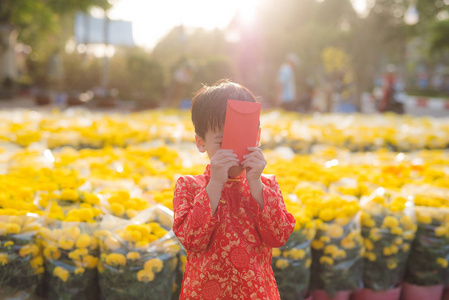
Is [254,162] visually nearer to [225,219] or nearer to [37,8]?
[225,219]

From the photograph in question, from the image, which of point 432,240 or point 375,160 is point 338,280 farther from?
point 375,160

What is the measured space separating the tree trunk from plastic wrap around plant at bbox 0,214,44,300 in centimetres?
1848

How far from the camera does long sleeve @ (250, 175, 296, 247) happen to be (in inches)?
Answer: 51.9

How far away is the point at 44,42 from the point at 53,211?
2804cm

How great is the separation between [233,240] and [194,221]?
0.59 feet

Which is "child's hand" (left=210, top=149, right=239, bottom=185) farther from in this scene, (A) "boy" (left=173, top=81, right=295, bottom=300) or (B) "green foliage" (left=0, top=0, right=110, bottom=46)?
(B) "green foliage" (left=0, top=0, right=110, bottom=46)

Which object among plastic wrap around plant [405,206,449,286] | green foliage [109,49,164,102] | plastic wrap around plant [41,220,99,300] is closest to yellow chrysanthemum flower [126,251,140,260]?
plastic wrap around plant [41,220,99,300]

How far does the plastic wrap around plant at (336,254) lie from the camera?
2.12 metres

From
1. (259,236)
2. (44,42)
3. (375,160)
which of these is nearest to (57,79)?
(44,42)

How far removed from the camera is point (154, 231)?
1876mm

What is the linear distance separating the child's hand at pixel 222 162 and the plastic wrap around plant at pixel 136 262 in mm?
718

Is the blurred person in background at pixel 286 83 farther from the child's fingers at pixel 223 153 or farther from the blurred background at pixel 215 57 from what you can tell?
the child's fingers at pixel 223 153

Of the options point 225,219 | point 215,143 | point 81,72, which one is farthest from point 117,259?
point 81,72

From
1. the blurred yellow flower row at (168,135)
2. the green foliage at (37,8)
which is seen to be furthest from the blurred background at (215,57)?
the blurred yellow flower row at (168,135)
